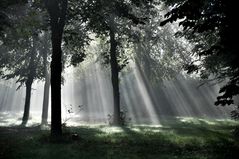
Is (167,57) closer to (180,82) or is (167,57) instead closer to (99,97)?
(180,82)

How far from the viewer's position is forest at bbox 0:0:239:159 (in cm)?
1446

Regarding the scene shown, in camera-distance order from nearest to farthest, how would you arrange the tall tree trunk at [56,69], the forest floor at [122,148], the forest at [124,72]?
the forest floor at [122,148] < the forest at [124,72] < the tall tree trunk at [56,69]

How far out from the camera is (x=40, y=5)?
2102cm

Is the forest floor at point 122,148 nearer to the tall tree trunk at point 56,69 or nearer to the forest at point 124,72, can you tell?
the forest at point 124,72

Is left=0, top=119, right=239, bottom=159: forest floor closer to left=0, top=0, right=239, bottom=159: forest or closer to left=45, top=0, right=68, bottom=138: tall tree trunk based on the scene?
left=0, top=0, right=239, bottom=159: forest

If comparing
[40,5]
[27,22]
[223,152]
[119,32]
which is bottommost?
[223,152]

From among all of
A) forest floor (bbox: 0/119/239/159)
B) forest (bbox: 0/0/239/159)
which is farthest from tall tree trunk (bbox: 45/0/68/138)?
forest floor (bbox: 0/119/239/159)

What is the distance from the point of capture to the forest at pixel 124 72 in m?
14.5

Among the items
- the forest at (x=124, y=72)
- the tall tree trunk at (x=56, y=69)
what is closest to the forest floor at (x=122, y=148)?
the forest at (x=124, y=72)

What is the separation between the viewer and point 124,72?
49.3m

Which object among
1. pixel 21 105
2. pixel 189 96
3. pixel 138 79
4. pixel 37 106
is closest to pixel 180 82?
pixel 189 96

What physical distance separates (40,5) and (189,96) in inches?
1528

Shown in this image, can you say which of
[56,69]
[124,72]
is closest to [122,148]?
[56,69]

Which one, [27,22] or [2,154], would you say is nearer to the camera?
[2,154]
